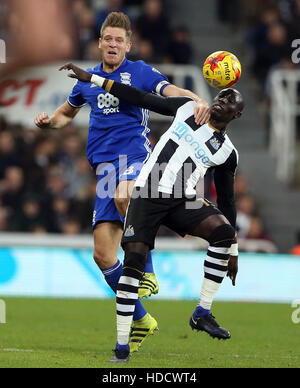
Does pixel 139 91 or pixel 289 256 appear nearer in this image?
pixel 139 91

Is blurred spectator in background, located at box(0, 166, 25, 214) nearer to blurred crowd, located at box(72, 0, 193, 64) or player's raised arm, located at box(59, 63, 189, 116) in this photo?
blurred crowd, located at box(72, 0, 193, 64)

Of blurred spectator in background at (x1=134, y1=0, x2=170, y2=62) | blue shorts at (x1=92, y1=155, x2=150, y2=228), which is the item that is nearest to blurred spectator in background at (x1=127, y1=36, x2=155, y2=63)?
blurred spectator in background at (x1=134, y1=0, x2=170, y2=62)

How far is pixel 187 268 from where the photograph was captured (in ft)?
45.1

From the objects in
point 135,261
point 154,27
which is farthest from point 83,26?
point 135,261

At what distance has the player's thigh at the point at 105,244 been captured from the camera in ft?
27.0

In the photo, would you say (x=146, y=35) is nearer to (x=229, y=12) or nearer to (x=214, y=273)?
(x=229, y=12)

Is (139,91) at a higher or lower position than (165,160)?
higher

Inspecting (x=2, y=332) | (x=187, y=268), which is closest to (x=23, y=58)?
(x=187, y=268)

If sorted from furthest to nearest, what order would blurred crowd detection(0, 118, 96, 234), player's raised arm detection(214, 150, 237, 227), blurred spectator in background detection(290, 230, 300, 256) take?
blurred crowd detection(0, 118, 96, 234)
blurred spectator in background detection(290, 230, 300, 256)
player's raised arm detection(214, 150, 237, 227)

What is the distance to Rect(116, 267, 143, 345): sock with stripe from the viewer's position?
287 inches

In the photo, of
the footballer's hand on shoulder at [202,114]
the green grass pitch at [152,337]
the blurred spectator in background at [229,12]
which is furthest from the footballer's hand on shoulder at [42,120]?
the blurred spectator in background at [229,12]

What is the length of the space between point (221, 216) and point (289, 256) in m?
6.44

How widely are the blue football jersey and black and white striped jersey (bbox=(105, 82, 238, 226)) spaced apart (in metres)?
0.56

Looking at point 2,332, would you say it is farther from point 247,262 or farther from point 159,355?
point 247,262
